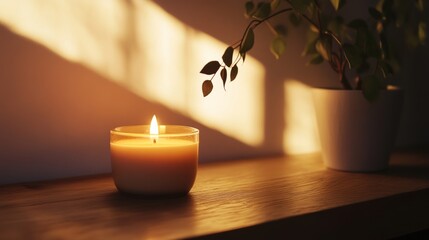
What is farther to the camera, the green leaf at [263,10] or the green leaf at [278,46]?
the green leaf at [278,46]

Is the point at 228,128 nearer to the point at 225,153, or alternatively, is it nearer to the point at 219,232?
the point at 225,153

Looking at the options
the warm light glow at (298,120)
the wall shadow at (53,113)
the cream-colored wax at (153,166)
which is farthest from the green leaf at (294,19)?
the cream-colored wax at (153,166)

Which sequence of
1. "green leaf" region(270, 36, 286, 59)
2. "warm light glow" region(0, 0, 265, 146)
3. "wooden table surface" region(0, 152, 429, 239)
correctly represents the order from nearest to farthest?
"wooden table surface" region(0, 152, 429, 239) → "warm light glow" region(0, 0, 265, 146) → "green leaf" region(270, 36, 286, 59)

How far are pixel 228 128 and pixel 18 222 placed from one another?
0.55 m

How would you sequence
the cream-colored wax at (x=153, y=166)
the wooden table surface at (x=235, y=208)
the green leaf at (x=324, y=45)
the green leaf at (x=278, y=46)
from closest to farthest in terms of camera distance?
the wooden table surface at (x=235, y=208)
the cream-colored wax at (x=153, y=166)
the green leaf at (x=324, y=45)
the green leaf at (x=278, y=46)

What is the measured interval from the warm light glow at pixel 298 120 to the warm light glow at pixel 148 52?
3.2 inches

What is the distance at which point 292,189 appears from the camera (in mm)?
867

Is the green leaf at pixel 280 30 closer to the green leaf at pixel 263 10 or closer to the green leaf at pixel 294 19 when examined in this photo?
the green leaf at pixel 294 19

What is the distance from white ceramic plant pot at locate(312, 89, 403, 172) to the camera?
0.99 m

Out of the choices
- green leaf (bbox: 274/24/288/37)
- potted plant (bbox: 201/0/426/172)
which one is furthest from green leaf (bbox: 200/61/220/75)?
green leaf (bbox: 274/24/288/37)

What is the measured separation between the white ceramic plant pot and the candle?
328mm

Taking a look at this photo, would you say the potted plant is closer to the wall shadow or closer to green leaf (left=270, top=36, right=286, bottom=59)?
green leaf (left=270, top=36, right=286, bottom=59)

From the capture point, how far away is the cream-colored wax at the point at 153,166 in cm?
76

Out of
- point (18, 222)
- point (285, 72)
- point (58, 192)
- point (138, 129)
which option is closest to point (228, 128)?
point (285, 72)
